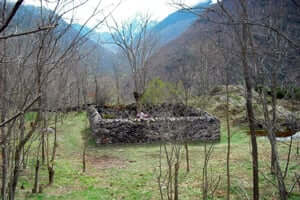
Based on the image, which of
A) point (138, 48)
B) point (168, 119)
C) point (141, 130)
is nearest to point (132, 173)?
point (168, 119)

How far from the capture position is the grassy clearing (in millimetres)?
4800

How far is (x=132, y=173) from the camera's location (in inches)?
246

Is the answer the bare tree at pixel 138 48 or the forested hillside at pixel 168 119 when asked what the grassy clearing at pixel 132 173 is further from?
the bare tree at pixel 138 48

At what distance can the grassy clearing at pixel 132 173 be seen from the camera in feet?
15.7

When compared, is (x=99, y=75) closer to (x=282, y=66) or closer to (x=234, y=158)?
(x=234, y=158)

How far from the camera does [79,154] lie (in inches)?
322

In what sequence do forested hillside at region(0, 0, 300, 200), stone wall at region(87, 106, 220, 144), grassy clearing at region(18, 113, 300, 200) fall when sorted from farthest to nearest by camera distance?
stone wall at region(87, 106, 220, 144) < grassy clearing at region(18, 113, 300, 200) < forested hillside at region(0, 0, 300, 200)

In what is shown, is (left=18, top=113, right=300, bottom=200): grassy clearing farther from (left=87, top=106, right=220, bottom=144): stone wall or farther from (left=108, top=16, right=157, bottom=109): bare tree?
(left=108, top=16, right=157, bottom=109): bare tree

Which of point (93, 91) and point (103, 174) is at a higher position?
point (93, 91)

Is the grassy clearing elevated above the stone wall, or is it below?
below

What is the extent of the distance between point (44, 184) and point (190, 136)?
5.60 metres

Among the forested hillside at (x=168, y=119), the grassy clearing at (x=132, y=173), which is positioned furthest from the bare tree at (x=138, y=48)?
the grassy clearing at (x=132, y=173)

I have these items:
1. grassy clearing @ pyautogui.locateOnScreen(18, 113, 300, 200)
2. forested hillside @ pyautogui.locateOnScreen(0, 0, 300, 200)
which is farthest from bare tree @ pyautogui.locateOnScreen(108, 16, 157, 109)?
grassy clearing @ pyautogui.locateOnScreen(18, 113, 300, 200)

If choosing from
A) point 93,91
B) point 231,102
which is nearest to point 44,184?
point 231,102
